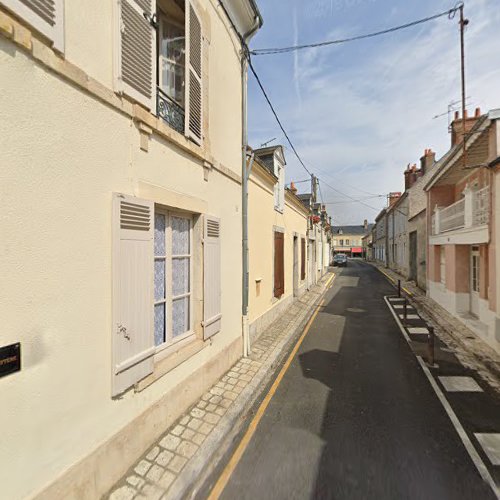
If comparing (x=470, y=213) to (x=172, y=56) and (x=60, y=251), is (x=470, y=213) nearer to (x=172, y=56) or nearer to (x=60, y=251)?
(x=172, y=56)

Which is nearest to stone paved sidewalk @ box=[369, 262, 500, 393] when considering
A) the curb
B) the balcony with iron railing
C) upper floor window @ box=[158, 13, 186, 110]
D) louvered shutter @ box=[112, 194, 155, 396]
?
the balcony with iron railing

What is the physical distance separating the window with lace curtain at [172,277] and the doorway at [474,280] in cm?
947

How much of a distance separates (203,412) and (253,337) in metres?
3.15

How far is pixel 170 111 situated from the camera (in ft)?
12.5

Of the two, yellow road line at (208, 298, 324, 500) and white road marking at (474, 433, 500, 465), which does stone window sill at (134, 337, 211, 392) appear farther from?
white road marking at (474, 433, 500, 465)

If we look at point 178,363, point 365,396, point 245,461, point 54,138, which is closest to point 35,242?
point 54,138

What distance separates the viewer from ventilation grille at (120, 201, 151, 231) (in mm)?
2730

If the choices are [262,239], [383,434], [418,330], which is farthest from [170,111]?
[418,330]

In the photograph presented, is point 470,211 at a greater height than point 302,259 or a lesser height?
greater

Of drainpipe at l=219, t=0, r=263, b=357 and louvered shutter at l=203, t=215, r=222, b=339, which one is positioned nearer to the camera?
louvered shutter at l=203, t=215, r=222, b=339

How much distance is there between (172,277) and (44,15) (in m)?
2.88

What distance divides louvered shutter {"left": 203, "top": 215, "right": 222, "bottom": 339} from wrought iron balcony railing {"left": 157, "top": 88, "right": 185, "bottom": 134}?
143cm

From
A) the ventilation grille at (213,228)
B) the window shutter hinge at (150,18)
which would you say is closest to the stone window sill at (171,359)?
the ventilation grille at (213,228)

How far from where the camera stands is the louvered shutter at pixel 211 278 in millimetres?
4309
